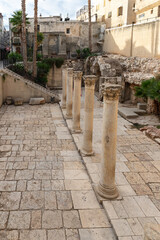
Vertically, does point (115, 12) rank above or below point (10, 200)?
above

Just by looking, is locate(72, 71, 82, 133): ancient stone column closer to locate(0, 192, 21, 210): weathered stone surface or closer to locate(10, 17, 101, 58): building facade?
locate(0, 192, 21, 210): weathered stone surface

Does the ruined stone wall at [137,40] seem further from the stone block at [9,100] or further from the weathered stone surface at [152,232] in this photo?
the weathered stone surface at [152,232]

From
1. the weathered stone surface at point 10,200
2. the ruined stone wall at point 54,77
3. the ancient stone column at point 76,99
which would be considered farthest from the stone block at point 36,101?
the weathered stone surface at point 10,200

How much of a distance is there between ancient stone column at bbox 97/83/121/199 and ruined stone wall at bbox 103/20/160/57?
11.6 m

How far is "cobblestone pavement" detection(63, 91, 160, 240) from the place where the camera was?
5.51 m

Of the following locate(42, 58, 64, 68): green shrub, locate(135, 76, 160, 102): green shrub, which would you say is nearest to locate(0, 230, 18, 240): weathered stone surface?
locate(135, 76, 160, 102): green shrub

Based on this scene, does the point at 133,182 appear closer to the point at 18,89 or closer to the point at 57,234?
the point at 57,234

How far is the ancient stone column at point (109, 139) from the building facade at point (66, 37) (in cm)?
2617

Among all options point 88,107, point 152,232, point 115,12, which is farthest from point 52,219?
point 115,12

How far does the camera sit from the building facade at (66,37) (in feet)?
101

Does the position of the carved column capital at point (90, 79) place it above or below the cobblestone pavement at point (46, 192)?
above

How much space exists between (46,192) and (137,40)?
52.5 feet

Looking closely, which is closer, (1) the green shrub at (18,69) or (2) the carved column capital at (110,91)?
(2) the carved column capital at (110,91)

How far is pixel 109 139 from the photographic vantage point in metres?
6.14
